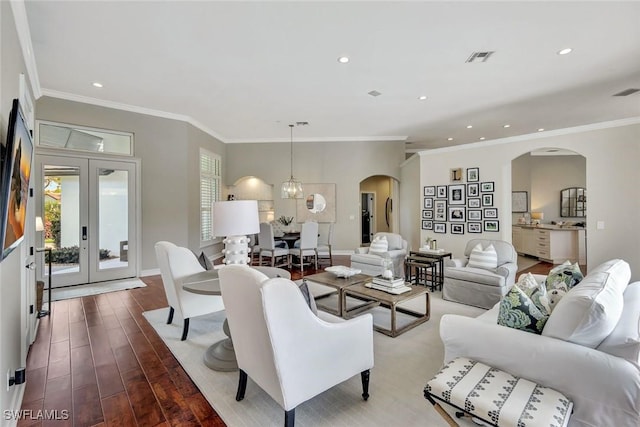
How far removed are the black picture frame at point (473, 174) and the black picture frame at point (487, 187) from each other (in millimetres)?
151

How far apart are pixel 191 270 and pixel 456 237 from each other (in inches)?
203

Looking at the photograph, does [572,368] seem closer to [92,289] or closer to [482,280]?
[482,280]

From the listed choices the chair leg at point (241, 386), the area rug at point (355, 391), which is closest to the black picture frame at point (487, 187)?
the area rug at point (355, 391)

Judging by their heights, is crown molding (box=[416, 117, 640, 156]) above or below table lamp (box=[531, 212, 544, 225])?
above

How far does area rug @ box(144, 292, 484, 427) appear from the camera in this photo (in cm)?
191

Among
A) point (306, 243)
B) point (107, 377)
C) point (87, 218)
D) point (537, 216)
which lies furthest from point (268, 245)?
point (537, 216)

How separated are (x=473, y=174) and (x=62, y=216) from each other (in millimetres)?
7374

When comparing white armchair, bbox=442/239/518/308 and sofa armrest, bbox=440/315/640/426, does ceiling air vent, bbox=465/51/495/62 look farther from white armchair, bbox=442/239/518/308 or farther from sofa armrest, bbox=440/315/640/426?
sofa armrest, bbox=440/315/640/426

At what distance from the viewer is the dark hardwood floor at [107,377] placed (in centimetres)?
197

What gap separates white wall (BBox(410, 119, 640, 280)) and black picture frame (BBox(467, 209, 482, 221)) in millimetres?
351

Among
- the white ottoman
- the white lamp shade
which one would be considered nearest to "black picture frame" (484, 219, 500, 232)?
the white ottoman

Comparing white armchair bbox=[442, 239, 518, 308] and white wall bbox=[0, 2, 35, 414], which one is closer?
white wall bbox=[0, 2, 35, 414]

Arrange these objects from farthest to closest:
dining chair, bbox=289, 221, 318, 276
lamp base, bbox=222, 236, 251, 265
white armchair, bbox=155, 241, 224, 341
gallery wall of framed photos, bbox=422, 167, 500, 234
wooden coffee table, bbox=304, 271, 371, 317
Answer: dining chair, bbox=289, 221, 318, 276 → gallery wall of framed photos, bbox=422, 167, 500, 234 → wooden coffee table, bbox=304, 271, 371, 317 → white armchair, bbox=155, 241, 224, 341 → lamp base, bbox=222, 236, 251, 265

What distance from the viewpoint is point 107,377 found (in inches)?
95.0
